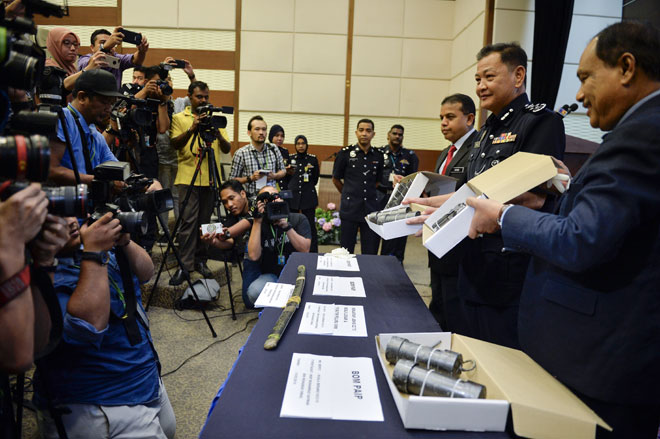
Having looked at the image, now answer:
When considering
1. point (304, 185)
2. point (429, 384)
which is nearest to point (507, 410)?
point (429, 384)

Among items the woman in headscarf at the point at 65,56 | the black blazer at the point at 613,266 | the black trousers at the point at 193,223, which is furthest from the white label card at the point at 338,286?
the black trousers at the point at 193,223

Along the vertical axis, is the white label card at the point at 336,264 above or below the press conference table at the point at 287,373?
below

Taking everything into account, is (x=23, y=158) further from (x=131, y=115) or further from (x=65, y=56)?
(x=65, y=56)

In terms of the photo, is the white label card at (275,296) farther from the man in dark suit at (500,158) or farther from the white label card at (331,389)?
the man in dark suit at (500,158)

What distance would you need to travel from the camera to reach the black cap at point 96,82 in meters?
1.61

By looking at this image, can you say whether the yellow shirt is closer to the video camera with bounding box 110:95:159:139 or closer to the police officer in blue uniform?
the video camera with bounding box 110:95:159:139

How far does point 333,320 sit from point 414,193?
0.77 metres

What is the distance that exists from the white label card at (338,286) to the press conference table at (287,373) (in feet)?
0.09

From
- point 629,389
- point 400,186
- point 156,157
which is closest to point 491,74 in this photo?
point 400,186

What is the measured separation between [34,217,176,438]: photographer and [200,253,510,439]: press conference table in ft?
1.55

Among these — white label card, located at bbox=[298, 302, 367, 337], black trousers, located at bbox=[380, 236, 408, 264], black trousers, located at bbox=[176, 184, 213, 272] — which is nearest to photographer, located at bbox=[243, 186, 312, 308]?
black trousers, located at bbox=[176, 184, 213, 272]

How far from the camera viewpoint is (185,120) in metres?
3.50

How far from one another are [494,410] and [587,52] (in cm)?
82

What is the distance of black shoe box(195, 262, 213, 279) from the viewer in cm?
343
